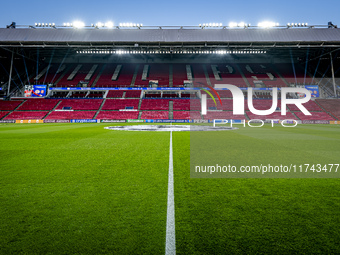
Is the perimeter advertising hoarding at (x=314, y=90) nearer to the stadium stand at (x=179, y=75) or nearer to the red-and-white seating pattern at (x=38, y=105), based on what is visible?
the stadium stand at (x=179, y=75)

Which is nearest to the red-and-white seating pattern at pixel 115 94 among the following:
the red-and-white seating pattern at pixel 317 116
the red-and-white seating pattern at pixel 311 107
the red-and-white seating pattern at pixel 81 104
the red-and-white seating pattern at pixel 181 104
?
the red-and-white seating pattern at pixel 81 104

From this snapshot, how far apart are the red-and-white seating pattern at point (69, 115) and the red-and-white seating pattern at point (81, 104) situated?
6.53 feet

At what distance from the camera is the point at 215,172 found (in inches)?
230

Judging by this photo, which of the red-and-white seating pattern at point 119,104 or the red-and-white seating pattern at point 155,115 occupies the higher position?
the red-and-white seating pattern at point 119,104

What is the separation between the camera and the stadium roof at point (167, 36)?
43719mm

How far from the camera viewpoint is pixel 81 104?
1801 inches

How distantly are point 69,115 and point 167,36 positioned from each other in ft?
81.8

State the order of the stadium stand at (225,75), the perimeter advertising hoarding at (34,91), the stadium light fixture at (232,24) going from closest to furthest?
the stadium light fixture at (232,24), the perimeter advertising hoarding at (34,91), the stadium stand at (225,75)

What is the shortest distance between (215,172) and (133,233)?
11.6ft

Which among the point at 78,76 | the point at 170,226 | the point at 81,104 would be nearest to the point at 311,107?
the point at 81,104

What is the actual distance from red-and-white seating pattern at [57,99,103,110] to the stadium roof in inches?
462

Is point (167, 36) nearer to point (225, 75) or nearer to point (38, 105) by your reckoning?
point (225, 75)

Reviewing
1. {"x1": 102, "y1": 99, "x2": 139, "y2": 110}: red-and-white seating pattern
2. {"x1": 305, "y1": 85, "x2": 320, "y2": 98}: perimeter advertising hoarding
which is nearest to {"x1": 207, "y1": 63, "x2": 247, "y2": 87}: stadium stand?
{"x1": 305, "y1": 85, "x2": 320, "y2": 98}: perimeter advertising hoarding

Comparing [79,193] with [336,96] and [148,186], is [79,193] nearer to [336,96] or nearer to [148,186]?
[148,186]
